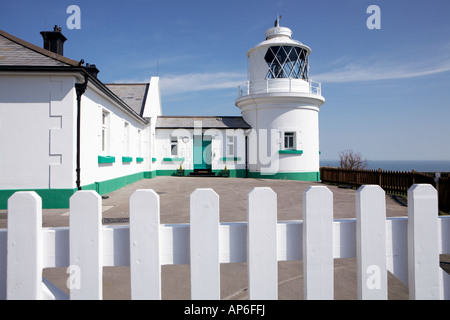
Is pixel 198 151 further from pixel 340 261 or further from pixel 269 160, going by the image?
pixel 340 261

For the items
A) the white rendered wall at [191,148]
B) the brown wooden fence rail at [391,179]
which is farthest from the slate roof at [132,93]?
the brown wooden fence rail at [391,179]

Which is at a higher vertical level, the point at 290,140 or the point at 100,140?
the point at 290,140

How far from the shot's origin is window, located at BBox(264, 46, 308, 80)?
19219 millimetres

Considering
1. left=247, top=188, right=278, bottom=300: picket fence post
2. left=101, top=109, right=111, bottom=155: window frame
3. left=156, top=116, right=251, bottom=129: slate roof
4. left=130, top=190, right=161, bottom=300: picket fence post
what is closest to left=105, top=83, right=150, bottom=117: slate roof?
left=156, top=116, right=251, bottom=129: slate roof

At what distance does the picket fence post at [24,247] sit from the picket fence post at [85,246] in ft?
0.51

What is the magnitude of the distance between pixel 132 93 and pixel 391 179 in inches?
627

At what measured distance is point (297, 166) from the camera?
18.9 metres

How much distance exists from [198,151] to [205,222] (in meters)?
19.6

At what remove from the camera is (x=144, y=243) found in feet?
4.54

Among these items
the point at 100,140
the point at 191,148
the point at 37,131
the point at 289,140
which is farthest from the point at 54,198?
the point at 289,140

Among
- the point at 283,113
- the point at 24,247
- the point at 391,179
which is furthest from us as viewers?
the point at 283,113

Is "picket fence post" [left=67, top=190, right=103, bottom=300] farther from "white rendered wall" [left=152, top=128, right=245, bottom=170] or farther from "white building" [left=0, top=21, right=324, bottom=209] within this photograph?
"white rendered wall" [left=152, top=128, right=245, bottom=170]

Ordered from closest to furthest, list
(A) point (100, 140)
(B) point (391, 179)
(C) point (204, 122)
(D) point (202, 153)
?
(A) point (100, 140) < (B) point (391, 179) < (D) point (202, 153) < (C) point (204, 122)

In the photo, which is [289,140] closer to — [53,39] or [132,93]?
[132,93]
